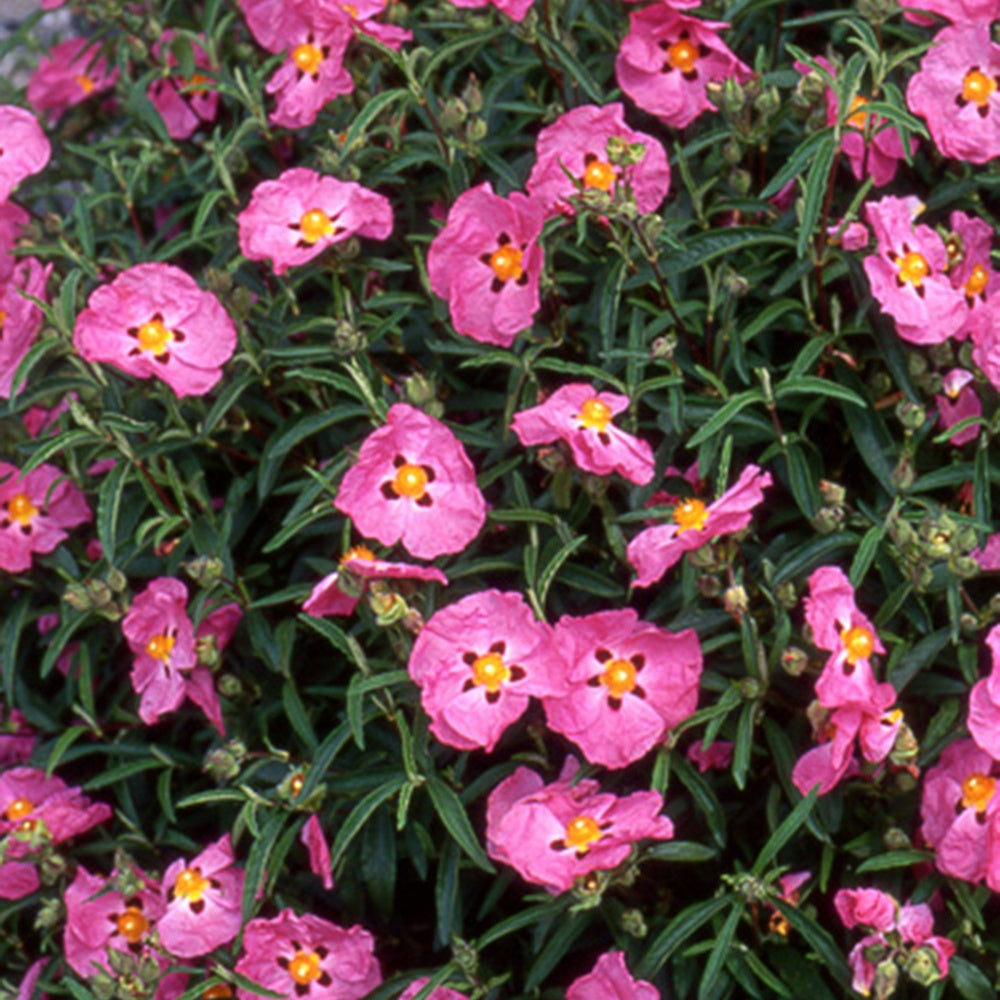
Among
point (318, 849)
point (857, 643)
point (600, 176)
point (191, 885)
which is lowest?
point (191, 885)

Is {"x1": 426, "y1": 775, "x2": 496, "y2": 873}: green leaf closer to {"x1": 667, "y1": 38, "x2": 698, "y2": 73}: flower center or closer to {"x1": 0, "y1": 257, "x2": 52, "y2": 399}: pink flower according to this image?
{"x1": 0, "y1": 257, "x2": 52, "y2": 399}: pink flower

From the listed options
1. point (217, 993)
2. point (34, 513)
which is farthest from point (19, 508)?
point (217, 993)

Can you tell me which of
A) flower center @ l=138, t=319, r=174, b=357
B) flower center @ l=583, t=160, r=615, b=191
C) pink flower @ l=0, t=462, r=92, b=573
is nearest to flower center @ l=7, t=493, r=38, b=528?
pink flower @ l=0, t=462, r=92, b=573

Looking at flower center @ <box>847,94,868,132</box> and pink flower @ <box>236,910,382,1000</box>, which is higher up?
flower center @ <box>847,94,868,132</box>

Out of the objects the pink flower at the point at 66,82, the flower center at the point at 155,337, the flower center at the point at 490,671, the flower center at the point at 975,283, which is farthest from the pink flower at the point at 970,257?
the pink flower at the point at 66,82

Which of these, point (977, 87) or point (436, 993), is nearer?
point (436, 993)

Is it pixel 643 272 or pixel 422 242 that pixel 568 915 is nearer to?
pixel 643 272

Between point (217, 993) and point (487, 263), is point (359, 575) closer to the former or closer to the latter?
point (487, 263)

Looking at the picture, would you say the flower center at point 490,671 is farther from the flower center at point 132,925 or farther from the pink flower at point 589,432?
the flower center at point 132,925
